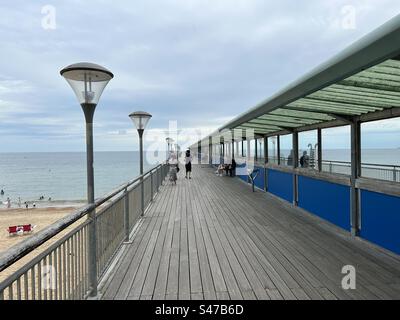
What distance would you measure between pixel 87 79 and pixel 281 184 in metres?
7.03

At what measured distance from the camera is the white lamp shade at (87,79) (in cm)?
292

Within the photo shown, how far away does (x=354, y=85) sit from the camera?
3.33 metres

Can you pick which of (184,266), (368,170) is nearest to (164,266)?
(184,266)

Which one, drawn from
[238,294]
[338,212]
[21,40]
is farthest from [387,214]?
[21,40]

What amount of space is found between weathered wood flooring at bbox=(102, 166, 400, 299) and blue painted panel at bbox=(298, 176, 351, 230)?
247 mm

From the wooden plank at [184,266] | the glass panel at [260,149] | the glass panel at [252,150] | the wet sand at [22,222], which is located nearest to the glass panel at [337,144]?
the wooden plank at [184,266]

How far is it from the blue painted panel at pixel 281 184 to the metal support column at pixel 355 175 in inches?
115

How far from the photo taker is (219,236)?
531 centimetres

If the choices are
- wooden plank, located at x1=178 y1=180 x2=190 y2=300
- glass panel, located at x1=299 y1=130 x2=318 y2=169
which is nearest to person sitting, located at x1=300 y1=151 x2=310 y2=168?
glass panel, located at x1=299 y1=130 x2=318 y2=169

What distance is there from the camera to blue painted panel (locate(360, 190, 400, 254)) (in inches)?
161

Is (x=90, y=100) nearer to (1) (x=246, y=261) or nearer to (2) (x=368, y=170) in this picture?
(1) (x=246, y=261)

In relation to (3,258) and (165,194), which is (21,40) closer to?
(165,194)
